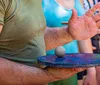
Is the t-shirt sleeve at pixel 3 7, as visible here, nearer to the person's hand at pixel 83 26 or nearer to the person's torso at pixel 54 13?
the person's hand at pixel 83 26

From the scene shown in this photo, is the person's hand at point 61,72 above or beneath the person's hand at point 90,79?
above

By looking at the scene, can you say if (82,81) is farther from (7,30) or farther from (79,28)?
(7,30)

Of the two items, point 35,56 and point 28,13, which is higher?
point 28,13

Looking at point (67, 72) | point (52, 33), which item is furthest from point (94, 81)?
point (67, 72)

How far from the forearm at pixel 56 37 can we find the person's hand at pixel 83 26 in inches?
1.9

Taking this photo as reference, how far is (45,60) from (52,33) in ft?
1.63

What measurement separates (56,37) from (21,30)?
0.42 metres

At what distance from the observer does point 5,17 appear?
4.02 ft

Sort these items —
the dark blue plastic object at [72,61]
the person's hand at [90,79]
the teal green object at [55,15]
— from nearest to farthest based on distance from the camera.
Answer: the dark blue plastic object at [72,61], the teal green object at [55,15], the person's hand at [90,79]

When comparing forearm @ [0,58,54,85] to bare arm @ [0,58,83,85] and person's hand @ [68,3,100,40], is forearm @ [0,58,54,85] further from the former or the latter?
person's hand @ [68,3,100,40]

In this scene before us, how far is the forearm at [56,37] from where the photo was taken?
1628 millimetres

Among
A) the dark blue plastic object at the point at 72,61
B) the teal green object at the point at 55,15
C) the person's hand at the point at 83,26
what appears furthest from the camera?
the teal green object at the point at 55,15

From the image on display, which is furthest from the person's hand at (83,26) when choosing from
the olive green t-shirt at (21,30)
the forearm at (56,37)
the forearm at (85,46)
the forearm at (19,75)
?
the forearm at (85,46)

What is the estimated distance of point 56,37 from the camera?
→ 65.1 inches
